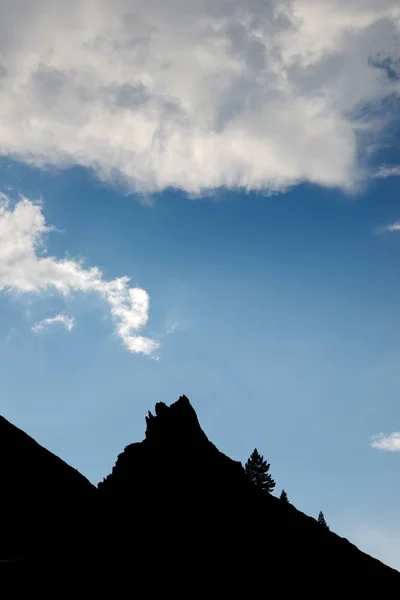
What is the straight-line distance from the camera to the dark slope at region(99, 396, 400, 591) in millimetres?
19453

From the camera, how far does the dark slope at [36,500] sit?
16.3m

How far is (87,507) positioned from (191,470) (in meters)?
5.68

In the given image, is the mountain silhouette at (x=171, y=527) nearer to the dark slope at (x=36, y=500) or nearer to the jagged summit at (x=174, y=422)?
the dark slope at (x=36, y=500)

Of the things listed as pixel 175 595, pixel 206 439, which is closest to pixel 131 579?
pixel 175 595

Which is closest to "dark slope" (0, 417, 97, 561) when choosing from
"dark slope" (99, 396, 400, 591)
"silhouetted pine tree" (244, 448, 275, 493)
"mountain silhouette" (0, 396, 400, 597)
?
"mountain silhouette" (0, 396, 400, 597)

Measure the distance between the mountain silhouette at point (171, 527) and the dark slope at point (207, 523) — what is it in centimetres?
5

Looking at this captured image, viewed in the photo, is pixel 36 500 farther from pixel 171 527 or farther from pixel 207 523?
pixel 207 523

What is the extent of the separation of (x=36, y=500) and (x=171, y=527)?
23.5 feet

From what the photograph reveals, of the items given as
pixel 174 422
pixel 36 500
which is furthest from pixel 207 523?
pixel 36 500

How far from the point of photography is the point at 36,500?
1788 cm

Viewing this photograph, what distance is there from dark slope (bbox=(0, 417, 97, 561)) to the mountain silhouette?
46 millimetres

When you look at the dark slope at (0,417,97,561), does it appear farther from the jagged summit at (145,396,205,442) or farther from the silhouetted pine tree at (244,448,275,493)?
the silhouetted pine tree at (244,448,275,493)

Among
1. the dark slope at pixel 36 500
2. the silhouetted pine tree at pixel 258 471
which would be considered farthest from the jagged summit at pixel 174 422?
the silhouetted pine tree at pixel 258 471

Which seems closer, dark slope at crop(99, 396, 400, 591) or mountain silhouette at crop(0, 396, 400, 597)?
mountain silhouette at crop(0, 396, 400, 597)
